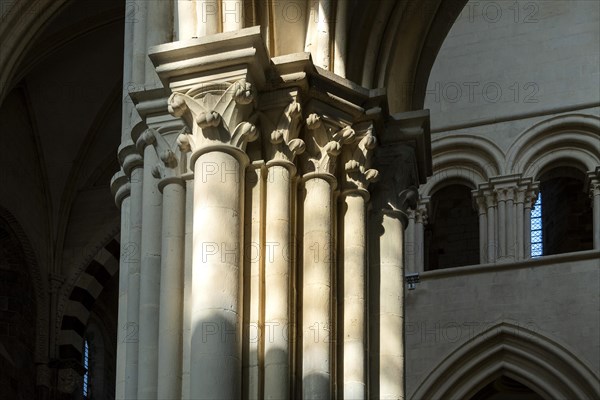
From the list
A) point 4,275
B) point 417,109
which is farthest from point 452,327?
point 417,109

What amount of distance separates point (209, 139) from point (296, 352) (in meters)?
1.25

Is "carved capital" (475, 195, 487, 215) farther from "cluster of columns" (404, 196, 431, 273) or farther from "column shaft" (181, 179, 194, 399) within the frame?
"column shaft" (181, 179, 194, 399)

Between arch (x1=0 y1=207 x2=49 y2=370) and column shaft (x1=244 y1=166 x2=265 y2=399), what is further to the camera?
arch (x1=0 y1=207 x2=49 y2=370)

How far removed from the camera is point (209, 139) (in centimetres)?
959

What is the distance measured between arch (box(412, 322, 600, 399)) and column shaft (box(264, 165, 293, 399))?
12.6m

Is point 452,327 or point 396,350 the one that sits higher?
point 452,327

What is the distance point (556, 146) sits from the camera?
77.1 feet

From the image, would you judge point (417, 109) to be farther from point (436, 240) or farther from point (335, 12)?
point (436, 240)

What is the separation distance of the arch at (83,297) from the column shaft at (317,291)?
8135mm

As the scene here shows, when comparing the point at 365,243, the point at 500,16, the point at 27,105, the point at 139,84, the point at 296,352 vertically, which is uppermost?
the point at 500,16

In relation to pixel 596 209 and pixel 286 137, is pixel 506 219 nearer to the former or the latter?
pixel 596 209

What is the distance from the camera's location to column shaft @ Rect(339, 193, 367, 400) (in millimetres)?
9758

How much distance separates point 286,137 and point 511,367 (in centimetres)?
1287

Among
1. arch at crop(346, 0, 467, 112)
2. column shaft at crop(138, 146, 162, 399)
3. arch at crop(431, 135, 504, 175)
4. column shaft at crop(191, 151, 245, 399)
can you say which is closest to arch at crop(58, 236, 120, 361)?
arch at crop(346, 0, 467, 112)
